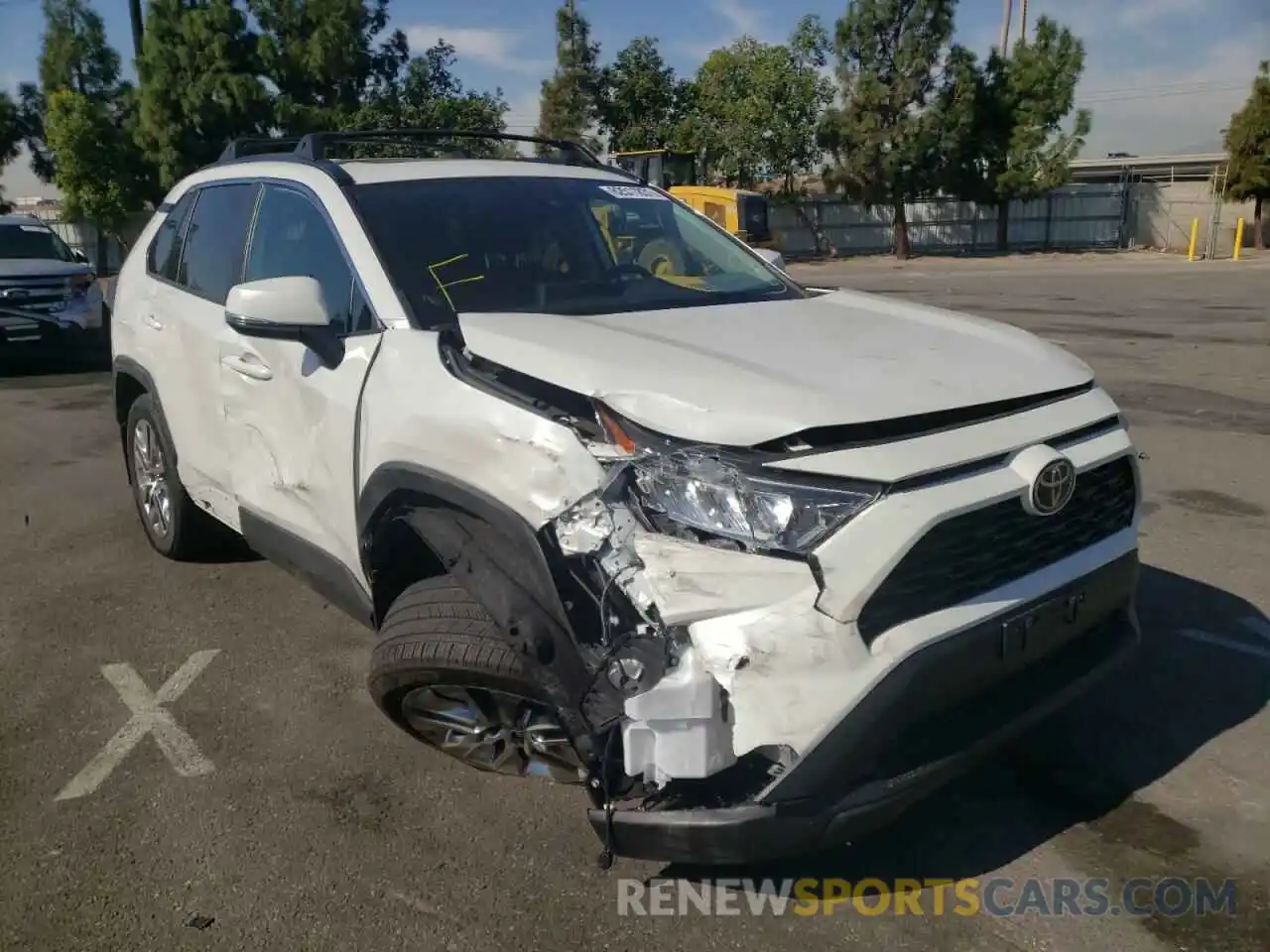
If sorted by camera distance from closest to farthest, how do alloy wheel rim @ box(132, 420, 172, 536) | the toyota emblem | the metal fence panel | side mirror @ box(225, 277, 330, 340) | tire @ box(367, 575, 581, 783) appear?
the toyota emblem
tire @ box(367, 575, 581, 783)
side mirror @ box(225, 277, 330, 340)
alloy wheel rim @ box(132, 420, 172, 536)
the metal fence panel

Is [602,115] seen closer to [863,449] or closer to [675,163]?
[675,163]

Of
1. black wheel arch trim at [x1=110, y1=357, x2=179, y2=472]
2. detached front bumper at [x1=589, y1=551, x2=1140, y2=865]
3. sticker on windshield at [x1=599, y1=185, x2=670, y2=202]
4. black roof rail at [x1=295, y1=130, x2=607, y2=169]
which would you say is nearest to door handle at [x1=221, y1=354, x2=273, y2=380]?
black roof rail at [x1=295, y1=130, x2=607, y2=169]

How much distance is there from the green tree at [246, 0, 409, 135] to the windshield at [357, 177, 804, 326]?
32557mm

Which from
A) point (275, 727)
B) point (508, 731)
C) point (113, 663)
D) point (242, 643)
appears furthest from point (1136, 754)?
point (113, 663)

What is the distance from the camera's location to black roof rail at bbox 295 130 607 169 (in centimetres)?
425

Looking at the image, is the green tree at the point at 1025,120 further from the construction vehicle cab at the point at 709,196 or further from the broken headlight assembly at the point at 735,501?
the broken headlight assembly at the point at 735,501

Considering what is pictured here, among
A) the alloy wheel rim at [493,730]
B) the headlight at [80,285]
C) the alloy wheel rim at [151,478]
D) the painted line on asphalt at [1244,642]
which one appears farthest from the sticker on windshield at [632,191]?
the headlight at [80,285]

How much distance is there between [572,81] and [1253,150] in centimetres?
2291

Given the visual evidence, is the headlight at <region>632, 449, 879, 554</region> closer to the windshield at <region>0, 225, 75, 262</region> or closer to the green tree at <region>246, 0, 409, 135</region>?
the windshield at <region>0, 225, 75, 262</region>

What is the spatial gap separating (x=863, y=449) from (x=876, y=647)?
0.43 metres

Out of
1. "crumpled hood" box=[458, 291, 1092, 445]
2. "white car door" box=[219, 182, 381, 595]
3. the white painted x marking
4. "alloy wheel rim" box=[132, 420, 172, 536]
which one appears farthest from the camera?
"alloy wheel rim" box=[132, 420, 172, 536]

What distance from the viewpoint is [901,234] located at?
36.6 meters

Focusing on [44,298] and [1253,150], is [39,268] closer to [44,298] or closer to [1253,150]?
[44,298]

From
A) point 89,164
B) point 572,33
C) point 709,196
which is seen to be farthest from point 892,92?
point 89,164
